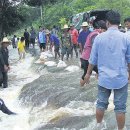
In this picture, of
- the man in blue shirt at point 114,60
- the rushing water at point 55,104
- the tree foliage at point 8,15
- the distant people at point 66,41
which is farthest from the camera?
the tree foliage at point 8,15

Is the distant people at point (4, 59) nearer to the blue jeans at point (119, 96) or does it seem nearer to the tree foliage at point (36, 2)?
the blue jeans at point (119, 96)

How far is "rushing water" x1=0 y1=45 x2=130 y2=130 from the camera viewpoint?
7.82 meters

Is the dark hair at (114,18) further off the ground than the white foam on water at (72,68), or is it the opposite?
the dark hair at (114,18)

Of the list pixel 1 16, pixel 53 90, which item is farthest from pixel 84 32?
pixel 1 16

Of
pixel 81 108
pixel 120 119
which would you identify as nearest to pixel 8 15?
pixel 81 108

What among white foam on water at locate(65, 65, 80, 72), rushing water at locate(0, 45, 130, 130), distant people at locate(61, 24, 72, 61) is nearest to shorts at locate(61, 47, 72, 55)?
distant people at locate(61, 24, 72, 61)

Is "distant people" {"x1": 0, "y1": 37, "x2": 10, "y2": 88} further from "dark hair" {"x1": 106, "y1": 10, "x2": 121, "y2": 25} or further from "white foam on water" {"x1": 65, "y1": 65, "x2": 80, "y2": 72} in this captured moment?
"dark hair" {"x1": 106, "y1": 10, "x2": 121, "y2": 25}

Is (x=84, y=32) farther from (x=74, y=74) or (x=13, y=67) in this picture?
(x=13, y=67)

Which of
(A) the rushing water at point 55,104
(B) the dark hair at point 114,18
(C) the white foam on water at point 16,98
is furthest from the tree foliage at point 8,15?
(B) the dark hair at point 114,18

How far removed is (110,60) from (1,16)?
20317mm

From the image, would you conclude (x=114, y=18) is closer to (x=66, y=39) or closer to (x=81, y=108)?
(x=81, y=108)

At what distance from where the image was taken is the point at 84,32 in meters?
12.8

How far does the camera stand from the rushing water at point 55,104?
7816 millimetres

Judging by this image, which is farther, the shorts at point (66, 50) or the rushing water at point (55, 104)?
the shorts at point (66, 50)
